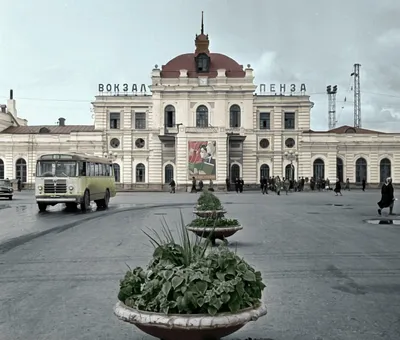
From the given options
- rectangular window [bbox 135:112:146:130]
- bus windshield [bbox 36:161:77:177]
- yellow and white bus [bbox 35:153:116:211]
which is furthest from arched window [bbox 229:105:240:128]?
bus windshield [bbox 36:161:77:177]

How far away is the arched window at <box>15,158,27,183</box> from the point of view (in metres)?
66.2

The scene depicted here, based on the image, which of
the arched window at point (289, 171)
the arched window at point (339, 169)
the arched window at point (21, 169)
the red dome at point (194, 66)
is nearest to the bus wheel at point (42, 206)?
the red dome at point (194, 66)

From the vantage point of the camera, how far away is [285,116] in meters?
65.6

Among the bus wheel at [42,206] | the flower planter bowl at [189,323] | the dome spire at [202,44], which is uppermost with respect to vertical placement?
the dome spire at [202,44]

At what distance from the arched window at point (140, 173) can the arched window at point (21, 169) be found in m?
13.8

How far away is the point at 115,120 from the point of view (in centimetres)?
6569

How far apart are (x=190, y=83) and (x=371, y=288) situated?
2269 inches

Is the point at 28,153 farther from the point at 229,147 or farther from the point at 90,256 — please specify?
the point at 90,256

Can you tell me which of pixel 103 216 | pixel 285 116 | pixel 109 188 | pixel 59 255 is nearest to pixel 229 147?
pixel 285 116

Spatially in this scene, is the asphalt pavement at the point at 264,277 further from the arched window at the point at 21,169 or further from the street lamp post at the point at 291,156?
the arched window at the point at 21,169

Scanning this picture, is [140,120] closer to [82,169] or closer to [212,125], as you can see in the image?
[212,125]

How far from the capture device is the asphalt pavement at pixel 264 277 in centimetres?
580

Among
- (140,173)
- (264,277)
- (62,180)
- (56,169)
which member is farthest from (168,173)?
(264,277)

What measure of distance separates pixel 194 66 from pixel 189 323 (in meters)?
63.0
